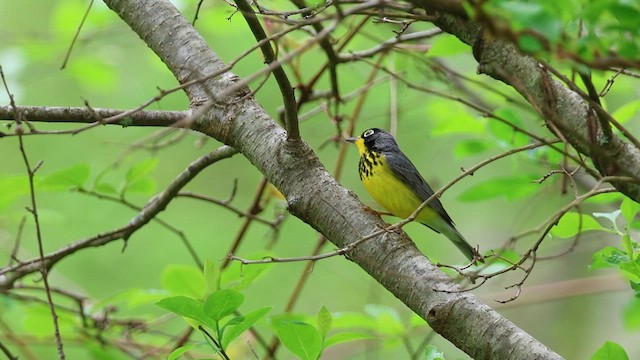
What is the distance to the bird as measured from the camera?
473 centimetres

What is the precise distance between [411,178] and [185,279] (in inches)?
93.8

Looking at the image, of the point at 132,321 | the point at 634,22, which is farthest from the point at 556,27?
the point at 132,321

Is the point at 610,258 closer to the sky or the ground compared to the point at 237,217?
closer to the ground

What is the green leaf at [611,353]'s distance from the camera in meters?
2.04

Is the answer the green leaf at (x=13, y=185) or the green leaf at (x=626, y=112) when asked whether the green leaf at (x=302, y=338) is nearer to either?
the green leaf at (x=13, y=185)

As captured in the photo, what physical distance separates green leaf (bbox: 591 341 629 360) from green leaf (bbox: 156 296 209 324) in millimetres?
1043

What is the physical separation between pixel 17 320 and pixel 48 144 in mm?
3556

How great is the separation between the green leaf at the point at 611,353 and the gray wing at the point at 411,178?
266 cm

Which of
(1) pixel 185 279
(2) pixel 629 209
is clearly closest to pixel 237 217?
(1) pixel 185 279

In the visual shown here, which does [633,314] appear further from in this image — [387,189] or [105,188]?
[105,188]

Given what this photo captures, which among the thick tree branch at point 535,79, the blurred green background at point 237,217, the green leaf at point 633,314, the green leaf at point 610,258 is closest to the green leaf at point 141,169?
the thick tree branch at point 535,79

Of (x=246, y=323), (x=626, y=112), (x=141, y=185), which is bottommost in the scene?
(x=246, y=323)

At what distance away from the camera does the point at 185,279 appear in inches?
104

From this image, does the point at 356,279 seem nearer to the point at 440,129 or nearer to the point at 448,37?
the point at 440,129
